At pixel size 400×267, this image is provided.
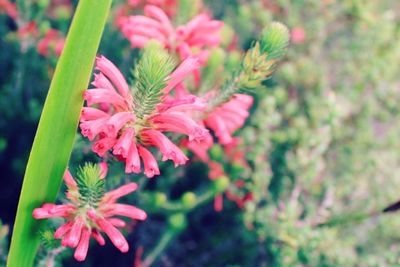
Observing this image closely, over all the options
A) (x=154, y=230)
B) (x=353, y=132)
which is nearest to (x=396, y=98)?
(x=353, y=132)

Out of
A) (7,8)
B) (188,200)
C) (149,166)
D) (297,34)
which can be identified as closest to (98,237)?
(149,166)

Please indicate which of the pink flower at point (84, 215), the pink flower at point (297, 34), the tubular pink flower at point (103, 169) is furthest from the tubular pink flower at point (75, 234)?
the pink flower at point (297, 34)

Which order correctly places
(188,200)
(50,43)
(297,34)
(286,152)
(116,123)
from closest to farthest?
(116,123) → (188,200) → (50,43) → (286,152) → (297,34)

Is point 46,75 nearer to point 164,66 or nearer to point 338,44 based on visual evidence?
point 164,66

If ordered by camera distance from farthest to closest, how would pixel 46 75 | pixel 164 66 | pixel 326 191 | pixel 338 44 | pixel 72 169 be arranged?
pixel 338 44 < pixel 326 191 < pixel 46 75 < pixel 72 169 < pixel 164 66

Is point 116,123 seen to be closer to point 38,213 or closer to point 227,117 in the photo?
point 38,213

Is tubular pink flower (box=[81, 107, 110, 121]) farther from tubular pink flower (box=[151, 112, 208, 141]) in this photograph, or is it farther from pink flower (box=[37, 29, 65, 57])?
pink flower (box=[37, 29, 65, 57])

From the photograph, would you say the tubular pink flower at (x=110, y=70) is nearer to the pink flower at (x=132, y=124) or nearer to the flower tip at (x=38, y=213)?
the pink flower at (x=132, y=124)
